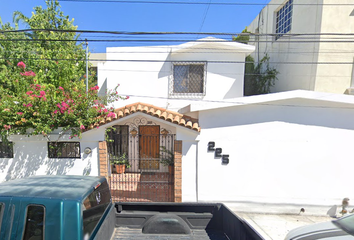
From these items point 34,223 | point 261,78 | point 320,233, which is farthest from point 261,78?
point 34,223

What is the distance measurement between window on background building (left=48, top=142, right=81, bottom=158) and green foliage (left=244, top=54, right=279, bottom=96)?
28.2 ft

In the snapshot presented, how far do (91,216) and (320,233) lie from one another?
3.34 metres

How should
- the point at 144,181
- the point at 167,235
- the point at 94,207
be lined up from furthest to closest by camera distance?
the point at 144,181
the point at 167,235
the point at 94,207

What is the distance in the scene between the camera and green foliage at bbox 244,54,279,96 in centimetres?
940

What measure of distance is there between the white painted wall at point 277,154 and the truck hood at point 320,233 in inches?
76.4

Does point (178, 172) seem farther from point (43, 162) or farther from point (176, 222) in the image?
point (43, 162)

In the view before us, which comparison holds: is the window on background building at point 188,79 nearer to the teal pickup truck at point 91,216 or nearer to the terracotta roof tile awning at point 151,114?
the terracotta roof tile awning at point 151,114

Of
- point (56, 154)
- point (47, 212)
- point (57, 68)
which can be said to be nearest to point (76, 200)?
point (47, 212)

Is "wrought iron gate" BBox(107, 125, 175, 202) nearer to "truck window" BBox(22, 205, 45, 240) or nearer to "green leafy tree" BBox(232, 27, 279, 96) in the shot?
"truck window" BBox(22, 205, 45, 240)

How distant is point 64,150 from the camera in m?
5.08

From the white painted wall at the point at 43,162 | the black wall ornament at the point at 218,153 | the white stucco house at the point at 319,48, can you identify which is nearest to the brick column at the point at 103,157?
the white painted wall at the point at 43,162

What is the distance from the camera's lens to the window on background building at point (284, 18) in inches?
332

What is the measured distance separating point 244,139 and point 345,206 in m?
3.22

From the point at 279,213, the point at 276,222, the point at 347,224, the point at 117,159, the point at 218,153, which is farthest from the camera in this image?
the point at 117,159
